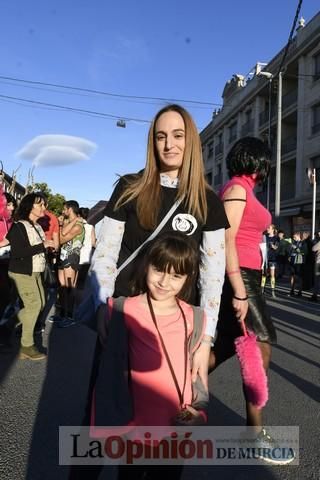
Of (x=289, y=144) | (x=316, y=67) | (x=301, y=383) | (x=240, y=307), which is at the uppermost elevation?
(x=316, y=67)

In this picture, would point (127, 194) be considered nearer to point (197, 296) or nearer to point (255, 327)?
point (197, 296)

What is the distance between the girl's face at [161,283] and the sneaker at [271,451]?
4.89ft

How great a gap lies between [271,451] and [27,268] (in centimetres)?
311

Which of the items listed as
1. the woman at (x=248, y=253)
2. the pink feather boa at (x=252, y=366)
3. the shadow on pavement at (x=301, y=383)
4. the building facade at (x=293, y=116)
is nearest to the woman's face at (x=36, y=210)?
the woman at (x=248, y=253)

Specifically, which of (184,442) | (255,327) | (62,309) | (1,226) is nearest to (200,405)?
(184,442)

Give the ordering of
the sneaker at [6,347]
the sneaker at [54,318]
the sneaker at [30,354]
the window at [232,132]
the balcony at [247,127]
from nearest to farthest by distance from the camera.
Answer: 1. the sneaker at [30,354]
2. the sneaker at [6,347]
3. the sneaker at [54,318]
4. the balcony at [247,127]
5. the window at [232,132]

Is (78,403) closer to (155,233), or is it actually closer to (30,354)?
(30,354)

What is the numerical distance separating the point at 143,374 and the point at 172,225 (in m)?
0.61

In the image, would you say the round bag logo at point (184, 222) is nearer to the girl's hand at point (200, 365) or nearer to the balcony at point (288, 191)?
the girl's hand at point (200, 365)

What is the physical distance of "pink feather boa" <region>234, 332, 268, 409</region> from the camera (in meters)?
2.61

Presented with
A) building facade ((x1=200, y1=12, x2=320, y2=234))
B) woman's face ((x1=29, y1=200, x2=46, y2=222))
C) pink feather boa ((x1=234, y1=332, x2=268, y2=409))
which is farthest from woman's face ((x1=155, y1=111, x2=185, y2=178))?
building facade ((x1=200, y1=12, x2=320, y2=234))

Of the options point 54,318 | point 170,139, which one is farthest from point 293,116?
point 170,139

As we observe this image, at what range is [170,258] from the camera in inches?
69.1

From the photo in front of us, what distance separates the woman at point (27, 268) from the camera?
15.6ft
